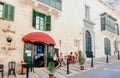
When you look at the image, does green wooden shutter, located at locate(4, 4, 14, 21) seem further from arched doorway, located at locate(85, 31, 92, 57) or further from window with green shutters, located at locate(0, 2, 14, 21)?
arched doorway, located at locate(85, 31, 92, 57)

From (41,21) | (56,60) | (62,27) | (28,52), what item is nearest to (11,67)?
(28,52)

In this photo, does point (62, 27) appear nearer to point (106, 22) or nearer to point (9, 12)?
point (9, 12)

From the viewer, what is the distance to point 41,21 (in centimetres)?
1642

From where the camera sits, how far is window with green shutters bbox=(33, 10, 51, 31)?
15570mm

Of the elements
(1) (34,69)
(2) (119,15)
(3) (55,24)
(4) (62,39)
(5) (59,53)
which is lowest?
(1) (34,69)

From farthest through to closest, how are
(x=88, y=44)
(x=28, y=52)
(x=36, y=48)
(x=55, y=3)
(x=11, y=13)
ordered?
(x=88, y=44) < (x=55, y=3) < (x=36, y=48) < (x=28, y=52) < (x=11, y=13)

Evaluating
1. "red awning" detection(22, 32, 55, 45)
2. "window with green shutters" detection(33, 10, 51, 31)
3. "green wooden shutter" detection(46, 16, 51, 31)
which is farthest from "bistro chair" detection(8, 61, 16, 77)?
"green wooden shutter" detection(46, 16, 51, 31)

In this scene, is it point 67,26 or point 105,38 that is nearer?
point 67,26

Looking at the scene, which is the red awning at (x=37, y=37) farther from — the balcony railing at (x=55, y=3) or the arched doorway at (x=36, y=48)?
the balcony railing at (x=55, y=3)

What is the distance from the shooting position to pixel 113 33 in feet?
93.6

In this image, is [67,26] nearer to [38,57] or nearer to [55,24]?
[55,24]

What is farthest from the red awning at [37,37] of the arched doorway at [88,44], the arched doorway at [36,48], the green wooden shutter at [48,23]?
the arched doorway at [88,44]

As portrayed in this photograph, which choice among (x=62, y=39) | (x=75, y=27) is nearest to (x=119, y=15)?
(x=75, y=27)

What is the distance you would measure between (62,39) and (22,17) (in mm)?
5233
